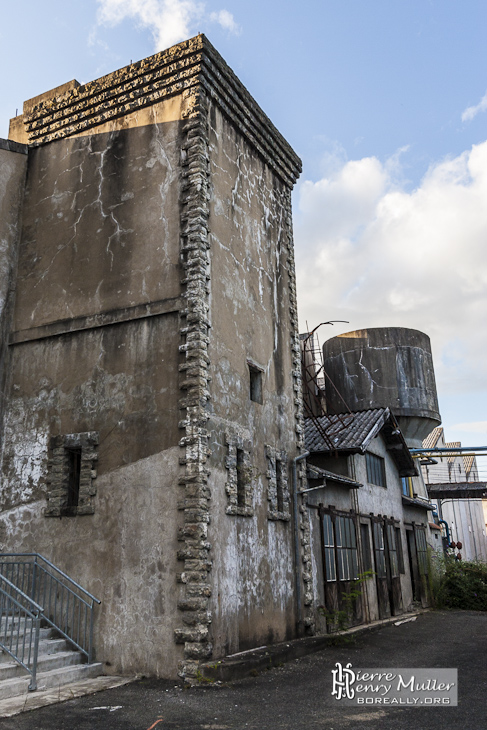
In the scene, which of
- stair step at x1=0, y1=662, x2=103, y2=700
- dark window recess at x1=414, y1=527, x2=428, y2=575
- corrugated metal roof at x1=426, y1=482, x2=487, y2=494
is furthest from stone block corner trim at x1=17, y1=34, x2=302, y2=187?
corrugated metal roof at x1=426, y1=482, x2=487, y2=494

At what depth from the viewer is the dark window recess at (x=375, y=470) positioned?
1706cm

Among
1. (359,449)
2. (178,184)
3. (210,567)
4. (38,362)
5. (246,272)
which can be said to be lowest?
(210,567)

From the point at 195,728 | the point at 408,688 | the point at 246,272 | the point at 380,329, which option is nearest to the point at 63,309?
the point at 246,272

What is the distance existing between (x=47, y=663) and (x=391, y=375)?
50.7ft

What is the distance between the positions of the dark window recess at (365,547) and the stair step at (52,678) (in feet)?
27.5

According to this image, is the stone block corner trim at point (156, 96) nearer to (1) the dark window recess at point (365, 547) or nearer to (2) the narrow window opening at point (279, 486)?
(2) the narrow window opening at point (279, 486)

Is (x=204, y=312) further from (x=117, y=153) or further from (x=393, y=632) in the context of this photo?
(x=393, y=632)

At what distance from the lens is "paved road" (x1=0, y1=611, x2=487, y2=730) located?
6324 mm

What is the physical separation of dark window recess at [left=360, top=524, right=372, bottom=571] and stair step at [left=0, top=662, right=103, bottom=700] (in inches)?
330

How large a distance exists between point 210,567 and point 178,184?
665 centimetres

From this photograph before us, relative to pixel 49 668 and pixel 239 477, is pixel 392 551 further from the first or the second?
pixel 49 668

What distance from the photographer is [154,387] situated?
9992 mm

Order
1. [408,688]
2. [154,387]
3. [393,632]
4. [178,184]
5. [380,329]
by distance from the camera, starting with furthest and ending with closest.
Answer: [380,329], [393,632], [178,184], [154,387], [408,688]

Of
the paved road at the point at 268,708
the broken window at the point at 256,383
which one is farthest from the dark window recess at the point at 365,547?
the broken window at the point at 256,383
